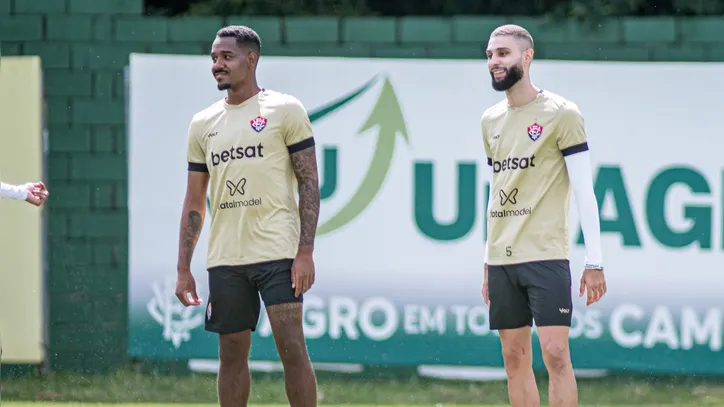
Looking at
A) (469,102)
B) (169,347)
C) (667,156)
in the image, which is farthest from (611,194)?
(169,347)

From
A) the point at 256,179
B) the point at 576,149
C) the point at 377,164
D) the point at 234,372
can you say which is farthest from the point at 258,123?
the point at 377,164

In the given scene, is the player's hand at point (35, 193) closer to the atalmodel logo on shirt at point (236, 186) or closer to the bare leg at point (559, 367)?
the atalmodel logo on shirt at point (236, 186)

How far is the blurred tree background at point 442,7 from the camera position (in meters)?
9.35

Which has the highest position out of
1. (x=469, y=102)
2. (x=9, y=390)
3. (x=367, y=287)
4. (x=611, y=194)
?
(x=469, y=102)

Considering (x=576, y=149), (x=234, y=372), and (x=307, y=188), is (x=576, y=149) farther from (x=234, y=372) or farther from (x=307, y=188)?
(x=234, y=372)

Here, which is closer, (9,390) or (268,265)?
(268,265)

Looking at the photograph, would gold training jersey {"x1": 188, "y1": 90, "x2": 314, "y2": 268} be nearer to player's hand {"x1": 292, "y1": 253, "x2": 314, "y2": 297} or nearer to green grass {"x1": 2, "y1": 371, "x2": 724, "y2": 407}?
player's hand {"x1": 292, "y1": 253, "x2": 314, "y2": 297}

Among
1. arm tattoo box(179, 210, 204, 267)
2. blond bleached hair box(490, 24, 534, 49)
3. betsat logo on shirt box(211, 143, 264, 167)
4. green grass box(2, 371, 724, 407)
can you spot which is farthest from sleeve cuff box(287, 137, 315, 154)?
green grass box(2, 371, 724, 407)

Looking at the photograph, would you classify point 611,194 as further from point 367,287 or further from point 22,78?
point 22,78

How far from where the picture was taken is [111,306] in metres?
9.28

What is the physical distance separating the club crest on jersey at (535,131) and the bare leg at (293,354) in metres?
1.33

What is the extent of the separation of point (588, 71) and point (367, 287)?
202cm

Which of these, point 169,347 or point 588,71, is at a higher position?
point 588,71

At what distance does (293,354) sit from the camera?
6262 mm
